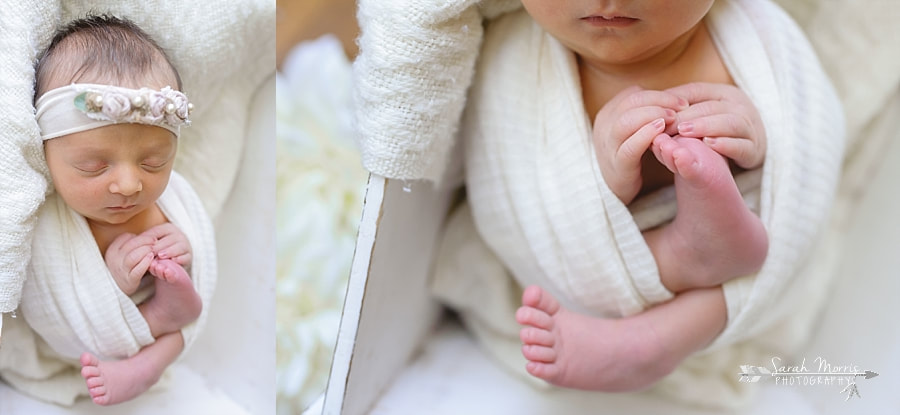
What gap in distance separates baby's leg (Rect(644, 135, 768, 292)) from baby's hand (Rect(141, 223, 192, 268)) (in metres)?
0.36

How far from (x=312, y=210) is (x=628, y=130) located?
0.53 metres

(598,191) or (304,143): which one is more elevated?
(598,191)

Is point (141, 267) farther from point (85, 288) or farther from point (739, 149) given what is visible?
point (739, 149)

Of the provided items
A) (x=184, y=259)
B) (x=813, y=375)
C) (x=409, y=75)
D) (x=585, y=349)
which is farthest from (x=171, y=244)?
(x=813, y=375)

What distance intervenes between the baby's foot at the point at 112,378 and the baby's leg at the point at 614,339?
301 mm

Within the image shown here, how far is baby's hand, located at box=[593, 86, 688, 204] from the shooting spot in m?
0.65

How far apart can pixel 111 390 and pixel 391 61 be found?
0.34 metres

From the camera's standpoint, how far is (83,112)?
1.77 ft

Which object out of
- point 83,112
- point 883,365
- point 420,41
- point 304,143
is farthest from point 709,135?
point 304,143

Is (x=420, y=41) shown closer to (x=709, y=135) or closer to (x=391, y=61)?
(x=391, y=61)

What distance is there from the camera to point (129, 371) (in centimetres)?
62

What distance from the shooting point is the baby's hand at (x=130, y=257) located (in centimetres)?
59

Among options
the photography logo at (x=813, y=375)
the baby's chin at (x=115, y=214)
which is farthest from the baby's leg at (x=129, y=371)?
the photography logo at (x=813, y=375)

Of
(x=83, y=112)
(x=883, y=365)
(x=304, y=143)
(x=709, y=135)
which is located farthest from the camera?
(x=304, y=143)
